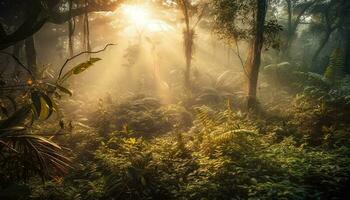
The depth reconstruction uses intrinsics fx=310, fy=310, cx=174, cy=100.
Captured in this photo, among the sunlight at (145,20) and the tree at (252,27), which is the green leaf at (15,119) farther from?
the sunlight at (145,20)

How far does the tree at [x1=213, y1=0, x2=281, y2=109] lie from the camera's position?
13.1 meters

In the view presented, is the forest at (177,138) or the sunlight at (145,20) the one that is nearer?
the forest at (177,138)

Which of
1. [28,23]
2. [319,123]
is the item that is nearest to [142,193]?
[28,23]

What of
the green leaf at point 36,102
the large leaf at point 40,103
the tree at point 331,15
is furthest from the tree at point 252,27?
the tree at point 331,15

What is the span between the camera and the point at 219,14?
14000mm

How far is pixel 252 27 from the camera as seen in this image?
13898mm

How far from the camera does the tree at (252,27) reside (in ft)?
42.9

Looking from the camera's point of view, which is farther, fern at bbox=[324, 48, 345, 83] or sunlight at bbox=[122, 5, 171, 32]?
sunlight at bbox=[122, 5, 171, 32]

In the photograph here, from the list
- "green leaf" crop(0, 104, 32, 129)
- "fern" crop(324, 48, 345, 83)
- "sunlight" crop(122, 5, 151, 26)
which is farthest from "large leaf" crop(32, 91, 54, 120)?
"sunlight" crop(122, 5, 151, 26)

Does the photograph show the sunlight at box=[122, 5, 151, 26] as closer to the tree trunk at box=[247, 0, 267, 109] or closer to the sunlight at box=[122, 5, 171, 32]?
the sunlight at box=[122, 5, 171, 32]

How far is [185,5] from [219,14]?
505cm

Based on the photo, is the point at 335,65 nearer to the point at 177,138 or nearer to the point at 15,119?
the point at 177,138

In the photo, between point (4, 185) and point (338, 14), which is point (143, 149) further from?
point (338, 14)

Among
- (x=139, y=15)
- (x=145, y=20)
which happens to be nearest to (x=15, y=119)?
(x=139, y=15)
